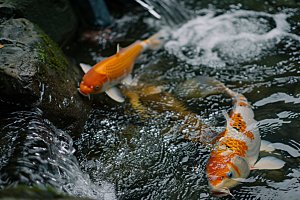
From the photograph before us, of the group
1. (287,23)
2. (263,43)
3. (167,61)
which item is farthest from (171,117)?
(287,23)

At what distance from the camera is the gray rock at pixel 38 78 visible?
2.83 metres

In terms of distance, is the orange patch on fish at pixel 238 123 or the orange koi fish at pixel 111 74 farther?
the orange koi fish at pixel 111 74

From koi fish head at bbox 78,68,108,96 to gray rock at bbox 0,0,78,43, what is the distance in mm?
1840

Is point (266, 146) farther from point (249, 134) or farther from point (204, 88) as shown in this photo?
point (204, 88)

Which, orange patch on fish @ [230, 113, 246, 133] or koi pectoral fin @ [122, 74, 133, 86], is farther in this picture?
koi pectoral fin @ [122, 74, 133, 86]

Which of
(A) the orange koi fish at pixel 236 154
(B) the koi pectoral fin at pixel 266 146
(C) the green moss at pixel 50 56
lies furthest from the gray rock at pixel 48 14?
(B) the koi pectoral fin at pixel 266 146

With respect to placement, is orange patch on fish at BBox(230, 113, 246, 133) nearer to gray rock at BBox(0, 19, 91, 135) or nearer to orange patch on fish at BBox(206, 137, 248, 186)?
orange patch on fish at BBox(206, 137, 248, 186)

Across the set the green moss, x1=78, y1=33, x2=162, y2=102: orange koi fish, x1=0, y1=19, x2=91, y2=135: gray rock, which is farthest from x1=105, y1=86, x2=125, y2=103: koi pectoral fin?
the green moss

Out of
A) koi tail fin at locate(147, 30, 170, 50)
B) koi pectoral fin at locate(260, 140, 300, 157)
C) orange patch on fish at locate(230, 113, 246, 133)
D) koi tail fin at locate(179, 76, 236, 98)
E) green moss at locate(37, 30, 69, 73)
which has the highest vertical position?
green moss at locate(37, 30, 69, 73)

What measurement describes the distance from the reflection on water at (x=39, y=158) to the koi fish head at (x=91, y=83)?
743mm

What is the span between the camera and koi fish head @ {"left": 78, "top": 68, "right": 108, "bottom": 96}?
3.54 metres

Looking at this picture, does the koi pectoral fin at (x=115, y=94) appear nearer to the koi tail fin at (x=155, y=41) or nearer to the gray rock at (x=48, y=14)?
the koi tail fin at (x=155, y=41)

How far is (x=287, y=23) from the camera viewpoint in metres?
5.23

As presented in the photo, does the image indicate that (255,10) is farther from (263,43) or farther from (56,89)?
(56,89)
